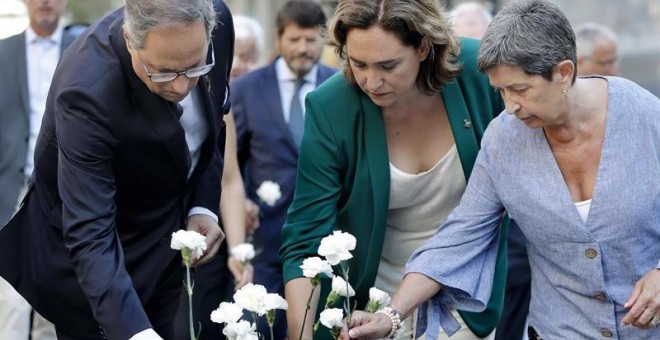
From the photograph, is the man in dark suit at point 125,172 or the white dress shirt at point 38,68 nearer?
the man in dark suit at point 125,172

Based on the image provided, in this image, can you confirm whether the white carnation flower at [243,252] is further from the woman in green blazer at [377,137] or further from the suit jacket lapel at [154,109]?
the suit jacket lapel at [154,109]

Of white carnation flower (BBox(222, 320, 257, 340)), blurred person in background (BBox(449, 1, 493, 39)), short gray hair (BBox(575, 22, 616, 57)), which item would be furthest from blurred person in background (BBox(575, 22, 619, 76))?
white carnation flower (BBox(222, 320, 257, 340))

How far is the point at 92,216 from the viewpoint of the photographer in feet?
12.6

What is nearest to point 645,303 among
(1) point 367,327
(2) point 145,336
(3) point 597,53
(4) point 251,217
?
(1) point 367,327

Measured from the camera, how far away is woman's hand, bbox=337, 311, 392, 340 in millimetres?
3928

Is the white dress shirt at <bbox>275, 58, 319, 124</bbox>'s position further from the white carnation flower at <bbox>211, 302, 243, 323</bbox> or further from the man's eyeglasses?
the white carnation flower at <bbox>211, 302, 243, 323</bbox>

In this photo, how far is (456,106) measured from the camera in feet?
14.8

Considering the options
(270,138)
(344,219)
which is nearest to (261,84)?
(270,138)

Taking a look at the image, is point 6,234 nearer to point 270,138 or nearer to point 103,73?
point 103,73

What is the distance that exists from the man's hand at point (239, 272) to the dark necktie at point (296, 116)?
0.94 meters

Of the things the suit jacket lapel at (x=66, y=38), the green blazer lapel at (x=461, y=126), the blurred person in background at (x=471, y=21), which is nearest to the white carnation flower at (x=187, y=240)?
the green blazer lapel at (x=461, y=126)

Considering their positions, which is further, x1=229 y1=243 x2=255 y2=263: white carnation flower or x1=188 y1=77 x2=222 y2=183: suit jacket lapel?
x1=229 y1=243 x2=255 y2=263: white carnation flower

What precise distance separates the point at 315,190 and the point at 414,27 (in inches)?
25.3

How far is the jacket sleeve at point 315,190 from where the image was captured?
445 centimetres
